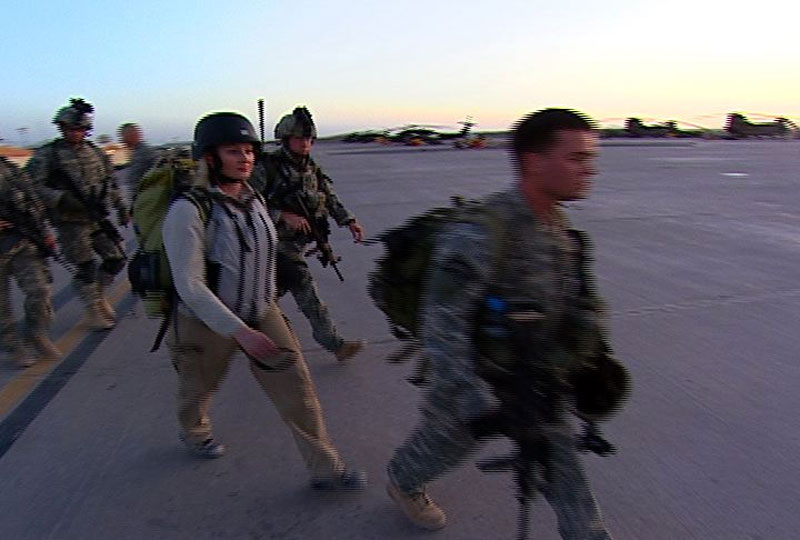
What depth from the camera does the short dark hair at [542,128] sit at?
2.05 meters

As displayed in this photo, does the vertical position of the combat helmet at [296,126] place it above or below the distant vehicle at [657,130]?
above

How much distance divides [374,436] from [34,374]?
8.14 ft

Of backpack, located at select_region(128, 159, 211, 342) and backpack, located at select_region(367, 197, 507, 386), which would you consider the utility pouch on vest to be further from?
backpack, located at select_region(367, 197, 507, 386)

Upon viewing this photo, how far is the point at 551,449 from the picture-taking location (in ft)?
7.23

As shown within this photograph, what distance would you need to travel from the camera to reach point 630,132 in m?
47.1

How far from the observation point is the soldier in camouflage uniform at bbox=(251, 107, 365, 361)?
432 centimetres

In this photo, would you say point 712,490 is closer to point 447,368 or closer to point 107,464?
point 447,368

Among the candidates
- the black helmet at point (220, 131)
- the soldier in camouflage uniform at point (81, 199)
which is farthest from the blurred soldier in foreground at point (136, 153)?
the black helmet at point (220, 131)

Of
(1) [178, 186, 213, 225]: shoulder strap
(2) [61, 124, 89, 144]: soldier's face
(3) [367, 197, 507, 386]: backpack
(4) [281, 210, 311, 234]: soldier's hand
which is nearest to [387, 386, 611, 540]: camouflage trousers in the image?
(3) [367, 197, 507, 386]: backpack

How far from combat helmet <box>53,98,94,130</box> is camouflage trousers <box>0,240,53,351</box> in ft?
3.31

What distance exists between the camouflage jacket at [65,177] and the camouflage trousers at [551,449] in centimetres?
392

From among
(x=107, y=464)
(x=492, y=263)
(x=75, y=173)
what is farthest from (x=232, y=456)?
(x=75, y=173)

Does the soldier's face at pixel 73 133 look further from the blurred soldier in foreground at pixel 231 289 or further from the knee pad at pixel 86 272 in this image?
the blurred soldier in foreground at pixel 231 289

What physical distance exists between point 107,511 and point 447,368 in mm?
1739
